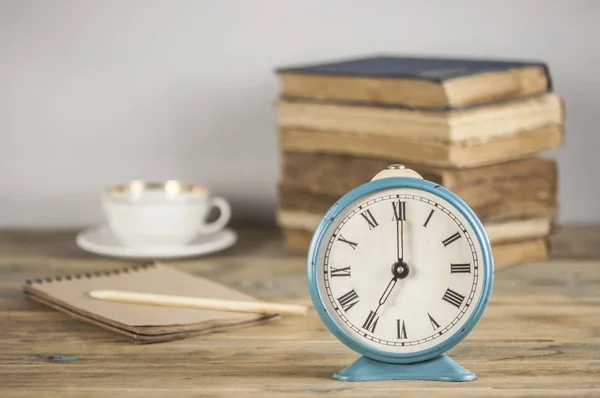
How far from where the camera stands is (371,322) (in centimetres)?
97

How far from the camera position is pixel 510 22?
1.69 meters

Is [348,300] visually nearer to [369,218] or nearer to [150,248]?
[369,218]

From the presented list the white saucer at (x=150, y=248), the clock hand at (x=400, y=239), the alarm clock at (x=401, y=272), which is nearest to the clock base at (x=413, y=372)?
the alarm clock at (x=401, y=272)

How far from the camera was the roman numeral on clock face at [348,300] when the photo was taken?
98cm

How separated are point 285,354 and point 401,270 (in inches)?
7.2

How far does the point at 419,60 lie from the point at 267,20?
12.2 inches

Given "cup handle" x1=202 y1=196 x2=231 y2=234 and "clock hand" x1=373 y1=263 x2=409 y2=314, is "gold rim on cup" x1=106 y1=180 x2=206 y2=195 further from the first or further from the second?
"clock hand" x1=373 y1=263 x2=409 y2=314

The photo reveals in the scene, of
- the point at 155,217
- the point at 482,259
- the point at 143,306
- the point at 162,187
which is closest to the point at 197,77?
the point at 162,187

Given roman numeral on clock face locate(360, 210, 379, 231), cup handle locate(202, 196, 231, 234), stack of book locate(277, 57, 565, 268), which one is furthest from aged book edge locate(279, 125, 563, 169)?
roman numeral on clock face locate(360, 210, 379, 231)

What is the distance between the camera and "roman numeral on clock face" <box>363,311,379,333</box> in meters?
0.97

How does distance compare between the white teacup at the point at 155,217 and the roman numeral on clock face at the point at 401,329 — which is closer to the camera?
the roman numeral on clock face at the point at 401,329

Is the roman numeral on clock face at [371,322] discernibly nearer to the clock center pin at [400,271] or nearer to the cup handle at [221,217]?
the clock center pin at [400,271]

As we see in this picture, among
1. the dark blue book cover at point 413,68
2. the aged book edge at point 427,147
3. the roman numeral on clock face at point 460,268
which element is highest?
the dark blue book cover at point 413,68

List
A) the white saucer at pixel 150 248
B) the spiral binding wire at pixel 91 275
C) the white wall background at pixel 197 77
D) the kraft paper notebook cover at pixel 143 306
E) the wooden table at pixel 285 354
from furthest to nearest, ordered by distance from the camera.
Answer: the white wall background at pixel 197 77
the white saucer at pixel 150 248
the spiral binding wire at pixel 91 275
the kraft paper notebook cover at pixel 143 306
the wooden table at pixel 285 354
